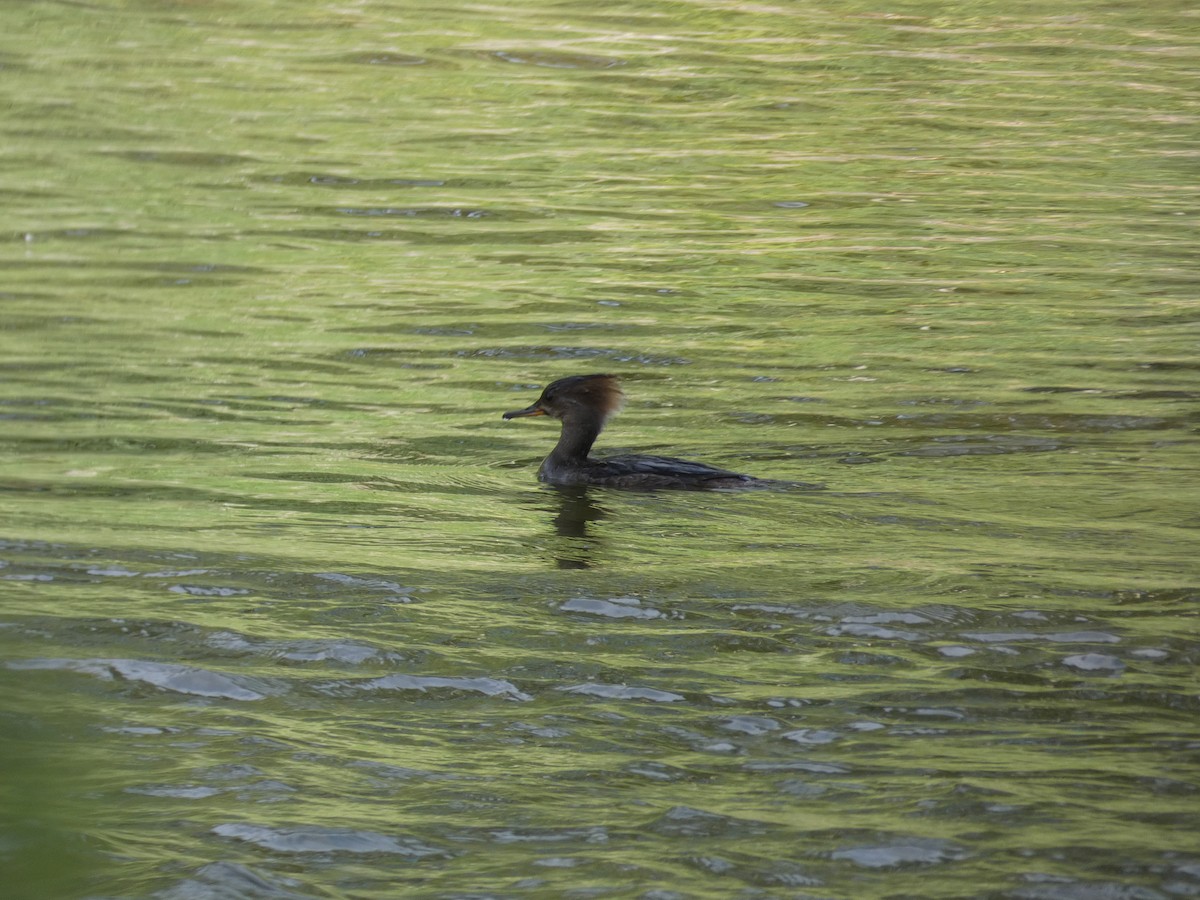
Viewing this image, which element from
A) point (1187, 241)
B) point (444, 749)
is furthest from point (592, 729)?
point (1187, 241)

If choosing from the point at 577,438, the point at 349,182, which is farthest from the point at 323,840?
the point at 349,182

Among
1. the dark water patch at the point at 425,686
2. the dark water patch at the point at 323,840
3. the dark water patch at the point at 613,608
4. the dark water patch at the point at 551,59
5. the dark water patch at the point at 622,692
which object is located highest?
the dark water patch at the point at 551,59

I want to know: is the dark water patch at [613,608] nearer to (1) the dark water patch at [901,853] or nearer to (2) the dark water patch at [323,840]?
(2) the dark water patch at [323,840]

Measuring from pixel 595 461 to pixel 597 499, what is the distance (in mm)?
391

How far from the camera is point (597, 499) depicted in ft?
29.7

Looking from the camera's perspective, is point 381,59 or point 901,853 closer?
point 901,853

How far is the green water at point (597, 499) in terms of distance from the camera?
473 cm

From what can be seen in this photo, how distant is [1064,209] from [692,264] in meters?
3.85

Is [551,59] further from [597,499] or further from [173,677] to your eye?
[173,677]

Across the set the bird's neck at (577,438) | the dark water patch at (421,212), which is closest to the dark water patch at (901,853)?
the bird's neck at (577,438)

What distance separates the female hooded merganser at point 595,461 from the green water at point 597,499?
0.20 m

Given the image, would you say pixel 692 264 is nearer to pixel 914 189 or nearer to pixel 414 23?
pixel 914 189

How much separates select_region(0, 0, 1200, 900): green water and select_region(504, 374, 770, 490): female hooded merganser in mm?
195

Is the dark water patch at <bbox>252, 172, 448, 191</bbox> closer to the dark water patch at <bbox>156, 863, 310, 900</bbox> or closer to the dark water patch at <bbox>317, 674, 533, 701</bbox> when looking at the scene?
the dark water patch at <bbox>317, 674, 533, 701</bbox>
